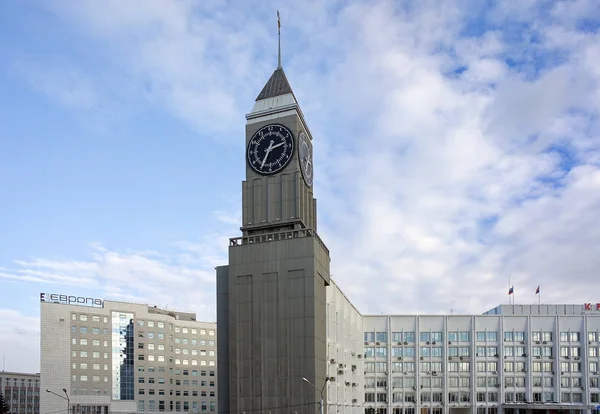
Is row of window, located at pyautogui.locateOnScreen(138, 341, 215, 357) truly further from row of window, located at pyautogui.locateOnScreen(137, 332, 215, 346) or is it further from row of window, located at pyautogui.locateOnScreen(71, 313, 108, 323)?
row of window, located at pyautogui.locateOnScreen(71, 313, 108, 323)

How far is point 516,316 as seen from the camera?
121125 millimetres

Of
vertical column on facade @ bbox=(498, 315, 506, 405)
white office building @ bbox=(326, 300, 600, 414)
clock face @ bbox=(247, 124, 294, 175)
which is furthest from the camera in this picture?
white office building @ bbox=(326, 300, 600, 414)

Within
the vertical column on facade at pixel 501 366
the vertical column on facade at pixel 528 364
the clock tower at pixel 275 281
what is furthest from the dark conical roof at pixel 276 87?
the vertical column on facade at pixel 528 364

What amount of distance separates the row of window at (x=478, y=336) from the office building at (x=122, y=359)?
5051 cm

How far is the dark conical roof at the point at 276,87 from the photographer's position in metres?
83.9

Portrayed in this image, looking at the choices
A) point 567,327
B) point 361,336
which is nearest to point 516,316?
point 567,327

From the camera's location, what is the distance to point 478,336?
397 feet

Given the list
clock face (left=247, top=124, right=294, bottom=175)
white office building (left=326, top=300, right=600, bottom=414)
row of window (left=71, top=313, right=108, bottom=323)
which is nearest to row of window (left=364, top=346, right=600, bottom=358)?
white office building (left=326, top=300, right=600, bottom=414)

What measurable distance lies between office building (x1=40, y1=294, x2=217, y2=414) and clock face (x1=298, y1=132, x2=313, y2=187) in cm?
6090

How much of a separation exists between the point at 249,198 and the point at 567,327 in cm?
7452

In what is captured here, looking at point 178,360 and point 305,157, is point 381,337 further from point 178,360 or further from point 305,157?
point 178,360

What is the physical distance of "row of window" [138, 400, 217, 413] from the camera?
136 meters

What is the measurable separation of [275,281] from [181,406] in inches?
3331

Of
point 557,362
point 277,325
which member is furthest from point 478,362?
point 277,325
